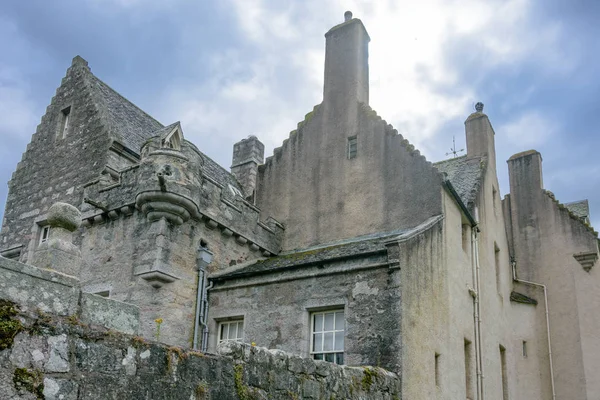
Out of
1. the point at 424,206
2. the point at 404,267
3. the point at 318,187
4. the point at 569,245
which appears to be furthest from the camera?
the point at 569,245

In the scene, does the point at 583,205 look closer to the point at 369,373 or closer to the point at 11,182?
the point at 369,373

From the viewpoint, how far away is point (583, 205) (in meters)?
22.9

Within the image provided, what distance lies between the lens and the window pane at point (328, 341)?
12.1m

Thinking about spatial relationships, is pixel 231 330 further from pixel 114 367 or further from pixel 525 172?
pixel 525 172

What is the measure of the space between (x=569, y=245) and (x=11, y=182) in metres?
16.7

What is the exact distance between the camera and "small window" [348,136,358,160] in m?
16.7

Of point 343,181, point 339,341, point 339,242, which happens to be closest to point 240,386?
point 339,341

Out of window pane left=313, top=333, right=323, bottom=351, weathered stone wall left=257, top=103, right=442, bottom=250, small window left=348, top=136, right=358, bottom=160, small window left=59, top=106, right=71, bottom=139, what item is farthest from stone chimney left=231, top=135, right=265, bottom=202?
window pane left=313, top=333, right=323, bottom=351

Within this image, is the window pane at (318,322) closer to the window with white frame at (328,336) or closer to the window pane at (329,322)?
the window with white frame at (328,336)

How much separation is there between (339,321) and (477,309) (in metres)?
5.05

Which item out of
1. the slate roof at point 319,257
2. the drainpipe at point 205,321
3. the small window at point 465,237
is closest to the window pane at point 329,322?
the slate roof at point 319,257

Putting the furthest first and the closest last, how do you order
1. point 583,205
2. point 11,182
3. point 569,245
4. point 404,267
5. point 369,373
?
point 583,205 → point 569,245 → point 11,182 → point 404,267 → point 369,373

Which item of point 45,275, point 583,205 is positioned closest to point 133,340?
point 45,275

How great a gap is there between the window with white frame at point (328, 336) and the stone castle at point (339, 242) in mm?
37
